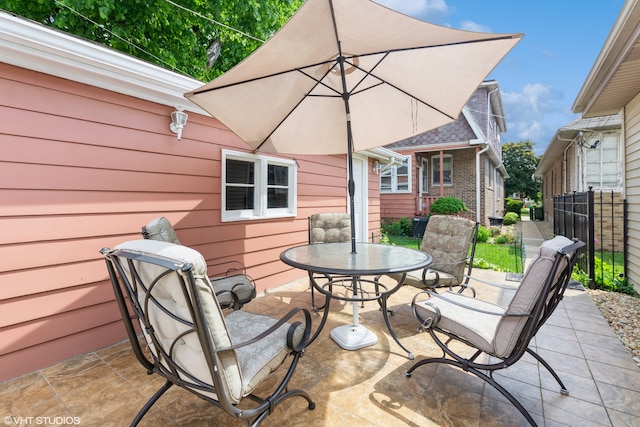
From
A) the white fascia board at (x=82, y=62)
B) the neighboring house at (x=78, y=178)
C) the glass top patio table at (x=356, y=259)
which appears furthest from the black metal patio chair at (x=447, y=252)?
the white fascia board at (x=82, y=62)

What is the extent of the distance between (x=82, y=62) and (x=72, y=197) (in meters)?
1.14

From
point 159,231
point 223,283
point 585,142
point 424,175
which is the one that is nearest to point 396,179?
point 424,175

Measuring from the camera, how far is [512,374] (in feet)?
7.09

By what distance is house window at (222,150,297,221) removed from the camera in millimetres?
3865

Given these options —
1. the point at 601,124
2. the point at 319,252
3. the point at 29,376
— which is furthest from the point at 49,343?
the point at 601,124

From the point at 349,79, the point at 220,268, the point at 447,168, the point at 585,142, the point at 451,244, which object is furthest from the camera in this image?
the point at 447,168

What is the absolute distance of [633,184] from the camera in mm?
4230

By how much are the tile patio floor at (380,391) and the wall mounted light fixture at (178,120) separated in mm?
2249

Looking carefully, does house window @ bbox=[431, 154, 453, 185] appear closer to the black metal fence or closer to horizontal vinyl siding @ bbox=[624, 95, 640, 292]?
the black metal fence

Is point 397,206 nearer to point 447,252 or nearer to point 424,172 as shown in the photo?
point 424,172

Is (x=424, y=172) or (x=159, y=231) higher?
(x=424, y=172)

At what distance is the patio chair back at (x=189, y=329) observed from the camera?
1.16 m

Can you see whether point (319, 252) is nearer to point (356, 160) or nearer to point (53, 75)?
point (53, 75)

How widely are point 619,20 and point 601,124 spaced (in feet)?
21.3
